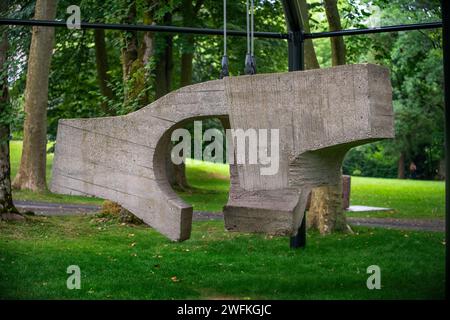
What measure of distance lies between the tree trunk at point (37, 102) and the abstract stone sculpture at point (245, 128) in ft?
29.7

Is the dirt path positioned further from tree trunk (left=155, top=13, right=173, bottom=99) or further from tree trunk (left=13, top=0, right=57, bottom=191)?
tree trunk (left=155, top=13, right=173, bottom=99)

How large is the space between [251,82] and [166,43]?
49.7ft

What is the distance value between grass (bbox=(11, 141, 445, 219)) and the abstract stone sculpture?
10.7 meters

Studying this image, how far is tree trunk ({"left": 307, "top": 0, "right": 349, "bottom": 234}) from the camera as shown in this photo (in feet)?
41.7

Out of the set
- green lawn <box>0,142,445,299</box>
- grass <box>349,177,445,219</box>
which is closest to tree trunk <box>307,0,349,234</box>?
green lawn <box>0,142,445,299</box>

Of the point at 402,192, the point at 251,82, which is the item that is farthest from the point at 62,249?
the point at 402,192

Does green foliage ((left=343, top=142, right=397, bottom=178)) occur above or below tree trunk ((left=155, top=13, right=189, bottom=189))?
below

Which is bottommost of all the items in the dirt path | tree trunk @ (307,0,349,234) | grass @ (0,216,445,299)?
grass @ (0,216,445,299)

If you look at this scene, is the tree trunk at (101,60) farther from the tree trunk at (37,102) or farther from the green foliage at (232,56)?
the tree trunk at (37,102)

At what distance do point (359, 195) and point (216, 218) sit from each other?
9804 millimetres

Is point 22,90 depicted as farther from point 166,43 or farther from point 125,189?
point 125,189
